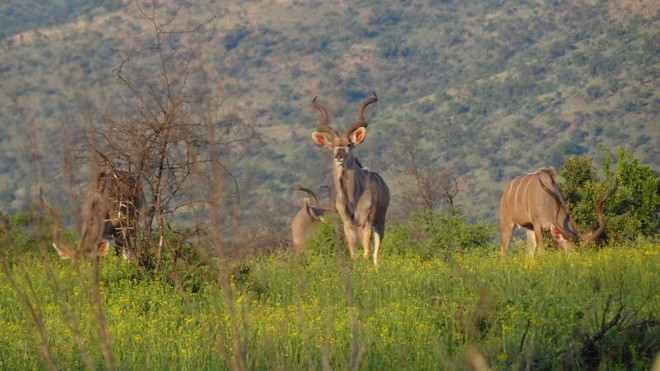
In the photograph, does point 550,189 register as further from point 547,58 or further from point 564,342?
point 547,58

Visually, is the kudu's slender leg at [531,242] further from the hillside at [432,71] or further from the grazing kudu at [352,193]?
the hillside at [432,71]

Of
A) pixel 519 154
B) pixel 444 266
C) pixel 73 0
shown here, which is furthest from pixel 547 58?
pixel 444 266

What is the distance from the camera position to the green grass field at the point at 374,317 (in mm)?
4961

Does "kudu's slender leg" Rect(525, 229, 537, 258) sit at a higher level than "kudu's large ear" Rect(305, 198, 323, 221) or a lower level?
higher

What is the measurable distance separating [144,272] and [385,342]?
356 cm

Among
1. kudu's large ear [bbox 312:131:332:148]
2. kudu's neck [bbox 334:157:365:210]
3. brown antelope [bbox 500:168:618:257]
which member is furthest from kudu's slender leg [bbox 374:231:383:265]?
brown antelope [bbox 500:168:618:257]

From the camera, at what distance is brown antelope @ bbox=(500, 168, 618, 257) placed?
11914 millimetres

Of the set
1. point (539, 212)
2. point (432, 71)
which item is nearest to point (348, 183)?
point (539, 212)

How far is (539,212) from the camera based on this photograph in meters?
12.4

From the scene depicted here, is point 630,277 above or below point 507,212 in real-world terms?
above

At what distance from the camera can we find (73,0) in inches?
5177

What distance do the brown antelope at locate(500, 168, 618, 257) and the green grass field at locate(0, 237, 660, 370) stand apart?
169 cm

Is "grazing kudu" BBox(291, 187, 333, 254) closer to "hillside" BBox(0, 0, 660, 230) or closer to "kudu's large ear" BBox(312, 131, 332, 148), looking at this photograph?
"kudu's large ear" BBox(312, 131, 332, 148)

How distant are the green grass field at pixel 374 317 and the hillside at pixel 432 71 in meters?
33.8
